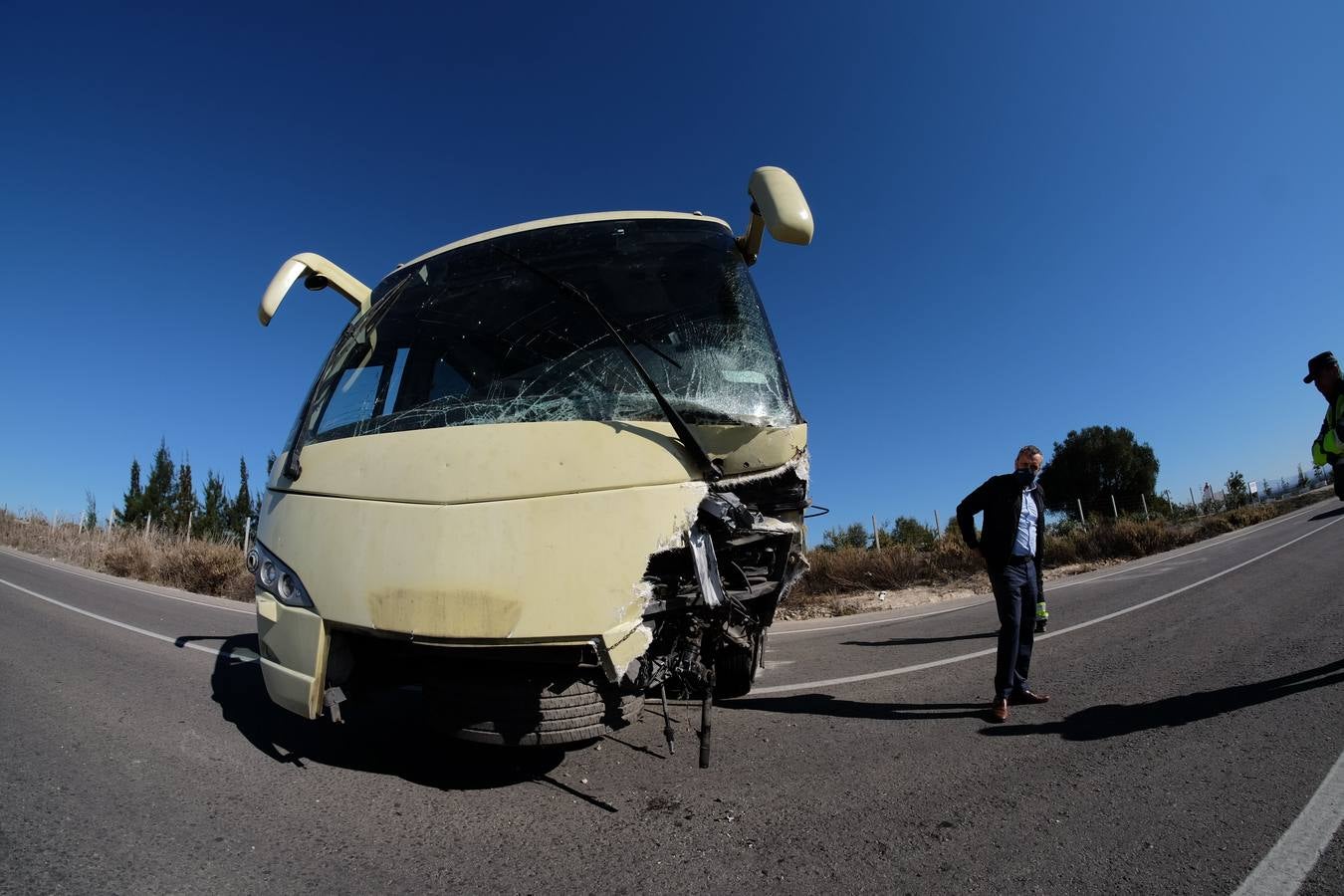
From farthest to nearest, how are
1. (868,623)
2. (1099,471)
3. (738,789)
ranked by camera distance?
(1099,471)
(868,623)
(738,789)

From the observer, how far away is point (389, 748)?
3016 mm

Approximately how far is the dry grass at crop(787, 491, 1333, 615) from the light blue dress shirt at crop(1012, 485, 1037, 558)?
5.64 m

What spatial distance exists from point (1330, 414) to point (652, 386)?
5.00 meters

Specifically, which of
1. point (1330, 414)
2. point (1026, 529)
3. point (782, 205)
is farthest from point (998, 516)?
point (782, 205)

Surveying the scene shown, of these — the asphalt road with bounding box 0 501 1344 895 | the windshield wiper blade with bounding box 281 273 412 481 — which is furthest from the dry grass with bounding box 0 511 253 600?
the windshield wiper blade with bounding box 281 273 412 481

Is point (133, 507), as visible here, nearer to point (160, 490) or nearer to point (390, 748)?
point (160, 490)

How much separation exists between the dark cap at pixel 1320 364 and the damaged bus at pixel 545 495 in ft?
13.6

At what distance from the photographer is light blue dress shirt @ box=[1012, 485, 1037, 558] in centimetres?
412

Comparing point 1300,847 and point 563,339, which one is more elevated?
point 563,339

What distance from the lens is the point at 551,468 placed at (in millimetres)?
2092

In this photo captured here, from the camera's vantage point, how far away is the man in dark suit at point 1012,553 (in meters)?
3.80

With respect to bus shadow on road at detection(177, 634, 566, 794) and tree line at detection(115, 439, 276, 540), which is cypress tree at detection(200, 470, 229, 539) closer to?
tree line at detection(115, 439, 276, 540)

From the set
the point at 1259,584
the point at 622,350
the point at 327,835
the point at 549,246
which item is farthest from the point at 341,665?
the point at 1259,584

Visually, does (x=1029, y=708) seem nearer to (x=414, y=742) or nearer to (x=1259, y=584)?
(x=414, y=742)
